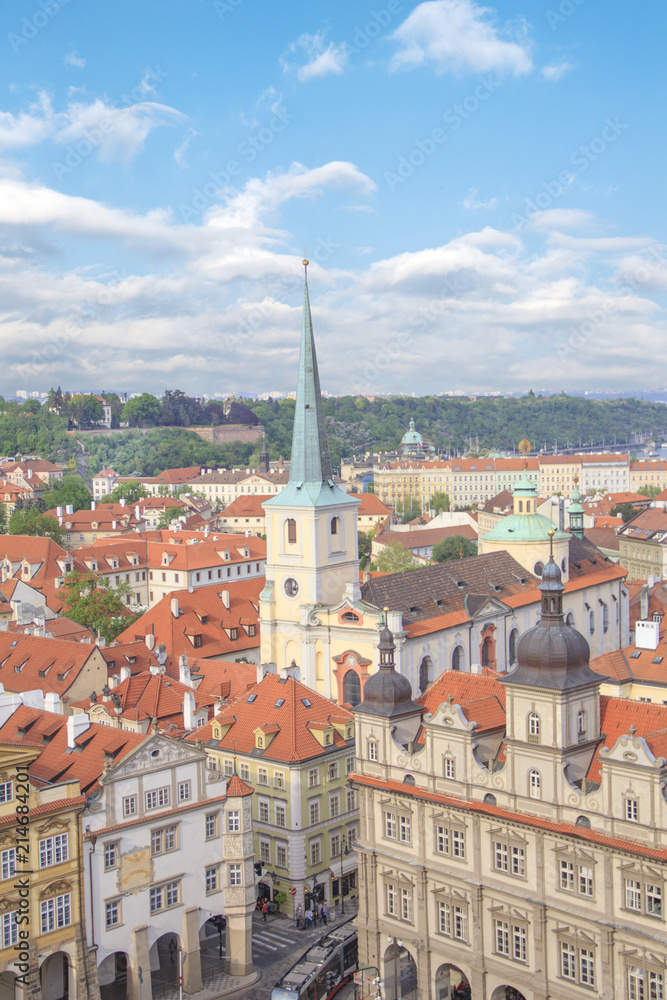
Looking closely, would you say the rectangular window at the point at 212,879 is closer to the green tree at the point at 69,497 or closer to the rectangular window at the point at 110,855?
the rectangular window at the point at 110,855

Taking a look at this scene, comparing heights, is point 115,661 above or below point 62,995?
above

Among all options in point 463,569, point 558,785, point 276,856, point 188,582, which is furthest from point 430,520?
point 558,785

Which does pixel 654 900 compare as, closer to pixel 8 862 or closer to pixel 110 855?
pixel 110 855

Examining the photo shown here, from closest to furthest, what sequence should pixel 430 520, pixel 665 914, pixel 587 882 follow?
pixel 665 914, pixel 587 882, pixel 430 520

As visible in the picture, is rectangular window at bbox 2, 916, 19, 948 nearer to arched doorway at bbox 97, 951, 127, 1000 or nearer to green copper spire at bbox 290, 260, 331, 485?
arched doorway at bbox 97, 951, 127, 1000

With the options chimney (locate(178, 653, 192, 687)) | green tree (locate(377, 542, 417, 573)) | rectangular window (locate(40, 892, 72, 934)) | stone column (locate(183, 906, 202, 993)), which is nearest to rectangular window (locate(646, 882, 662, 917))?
stone column (locate(183, 906, 202, 993))

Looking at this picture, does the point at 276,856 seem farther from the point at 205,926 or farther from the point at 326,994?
the point at 326,994
